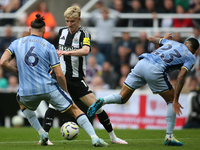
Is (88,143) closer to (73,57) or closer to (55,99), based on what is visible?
(55,99)

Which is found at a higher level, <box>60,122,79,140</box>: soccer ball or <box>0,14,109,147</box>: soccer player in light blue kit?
<box>0,14,109,147</box>: soccer player in light blue kit

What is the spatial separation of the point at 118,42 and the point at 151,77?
7.55 metres

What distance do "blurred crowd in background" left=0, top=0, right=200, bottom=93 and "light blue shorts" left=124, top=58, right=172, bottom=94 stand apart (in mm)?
5647

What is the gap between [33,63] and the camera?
5805mm

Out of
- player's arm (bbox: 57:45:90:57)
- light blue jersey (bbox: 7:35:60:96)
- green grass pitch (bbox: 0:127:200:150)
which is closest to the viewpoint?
light blue jersey (bbox: 7:35:60:96)

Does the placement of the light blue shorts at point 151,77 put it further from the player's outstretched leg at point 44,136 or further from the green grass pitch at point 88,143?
the player's outstretched leg at point 44,136

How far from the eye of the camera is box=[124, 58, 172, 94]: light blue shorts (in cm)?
655

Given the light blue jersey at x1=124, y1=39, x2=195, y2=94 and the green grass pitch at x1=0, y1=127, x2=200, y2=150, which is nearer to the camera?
the green grass pitch at x1=0, y1=127, x2=200, y2=150

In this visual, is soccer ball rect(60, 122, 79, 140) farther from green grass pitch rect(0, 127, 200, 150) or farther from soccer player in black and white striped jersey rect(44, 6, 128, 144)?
soccer player in black and white striped jersey rect(44, 6, 128, 144)

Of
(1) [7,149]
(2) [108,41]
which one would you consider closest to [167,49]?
(1) [7,149]

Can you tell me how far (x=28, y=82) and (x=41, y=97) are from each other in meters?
0.32

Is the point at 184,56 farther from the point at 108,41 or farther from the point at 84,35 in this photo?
the point at 108,41

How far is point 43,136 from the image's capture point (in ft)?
20.5

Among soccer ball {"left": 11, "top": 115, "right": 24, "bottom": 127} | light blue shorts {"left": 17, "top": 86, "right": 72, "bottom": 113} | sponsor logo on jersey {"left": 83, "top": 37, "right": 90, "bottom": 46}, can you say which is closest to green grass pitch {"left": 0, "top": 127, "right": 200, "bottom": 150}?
light blue shorts {"left": 17, "top": 86, "right": 72, "bottom": 113}
